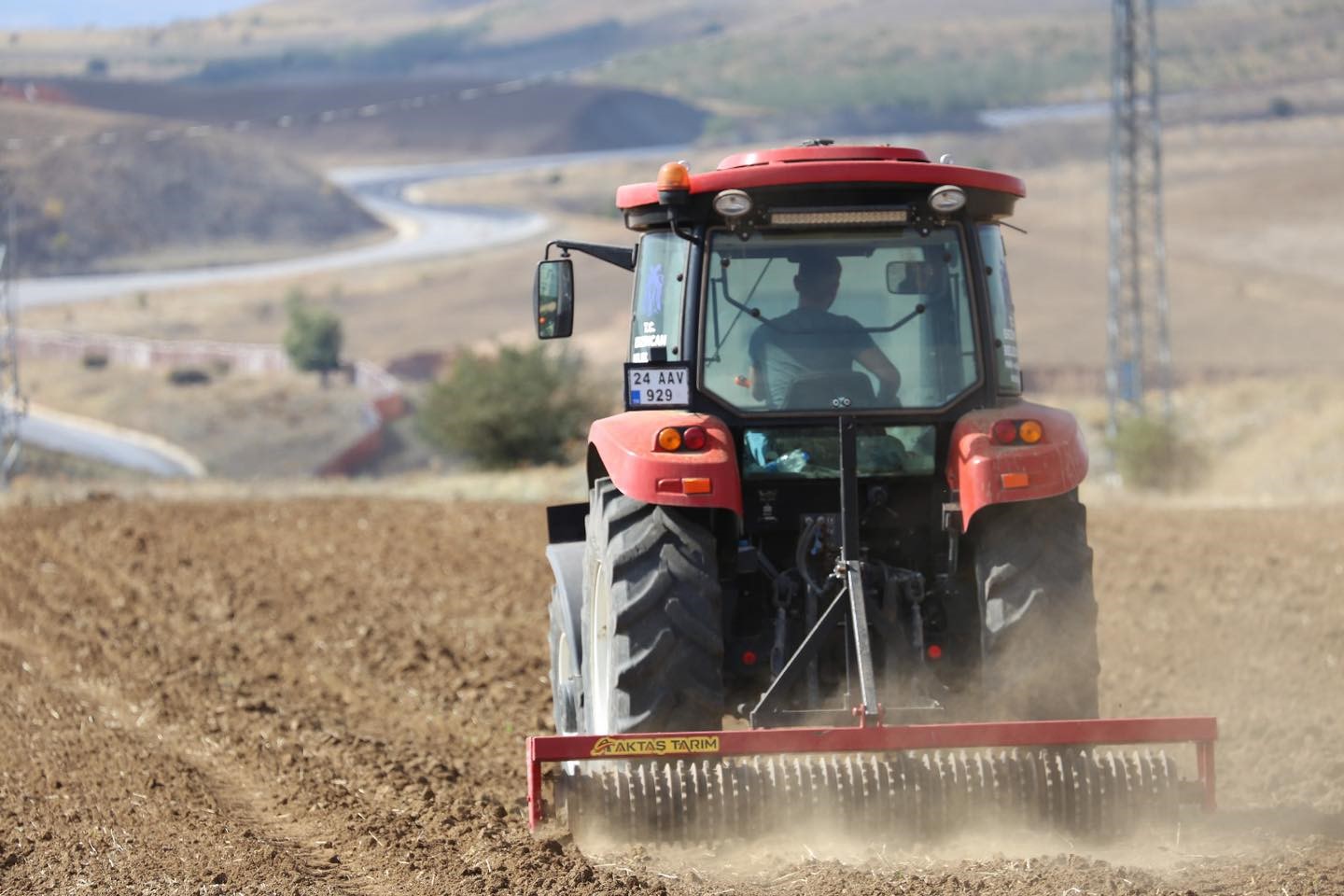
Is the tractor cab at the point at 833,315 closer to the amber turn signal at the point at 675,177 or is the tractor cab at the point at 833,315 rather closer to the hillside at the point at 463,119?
the amber turn signal at the point at 675,177

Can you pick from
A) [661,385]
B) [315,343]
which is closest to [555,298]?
[661,385]

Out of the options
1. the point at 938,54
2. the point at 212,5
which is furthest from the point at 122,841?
the point at 938,54

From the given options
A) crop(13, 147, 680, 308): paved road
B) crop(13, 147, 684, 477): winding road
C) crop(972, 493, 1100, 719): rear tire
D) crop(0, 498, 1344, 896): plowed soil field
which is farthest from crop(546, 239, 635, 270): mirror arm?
crop(13, 147, 680, 308): paved road

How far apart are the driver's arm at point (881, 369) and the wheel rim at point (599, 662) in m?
1.25

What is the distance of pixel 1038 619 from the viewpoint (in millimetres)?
6305

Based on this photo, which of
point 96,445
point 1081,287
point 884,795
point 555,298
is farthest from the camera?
point 1081,287

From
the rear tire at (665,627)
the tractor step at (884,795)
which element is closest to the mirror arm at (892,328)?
the rear tire at (665,627)

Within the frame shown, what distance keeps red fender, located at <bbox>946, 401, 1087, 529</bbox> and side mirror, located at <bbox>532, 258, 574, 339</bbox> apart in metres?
1.57

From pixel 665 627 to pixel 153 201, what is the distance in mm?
71676

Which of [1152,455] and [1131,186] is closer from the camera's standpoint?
[1152,455]

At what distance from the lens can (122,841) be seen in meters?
6.41

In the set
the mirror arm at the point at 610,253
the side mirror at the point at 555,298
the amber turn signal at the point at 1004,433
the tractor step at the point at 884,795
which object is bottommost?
the tractor step at the point at 884,795

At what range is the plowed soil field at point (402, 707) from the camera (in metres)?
5.89

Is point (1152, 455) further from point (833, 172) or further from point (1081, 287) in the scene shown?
point (1081, 287)
